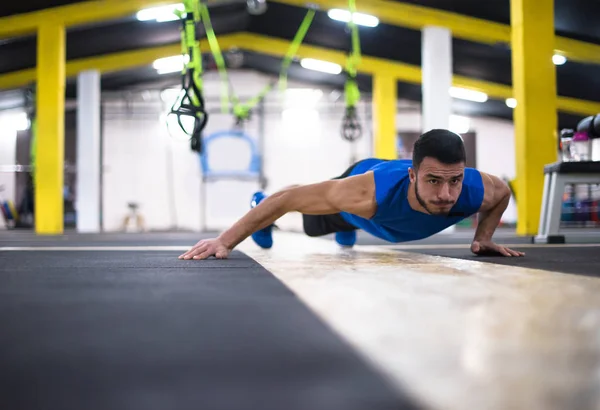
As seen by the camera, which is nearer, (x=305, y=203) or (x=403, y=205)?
(x=305, y=203)

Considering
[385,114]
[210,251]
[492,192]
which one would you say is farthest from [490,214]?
[385,114]

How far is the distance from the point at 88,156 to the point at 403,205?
388 inches

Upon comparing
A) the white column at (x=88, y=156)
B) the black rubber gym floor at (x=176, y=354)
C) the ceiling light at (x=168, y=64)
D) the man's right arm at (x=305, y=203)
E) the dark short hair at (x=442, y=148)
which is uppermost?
the ceiling light at (x=168, y=64)

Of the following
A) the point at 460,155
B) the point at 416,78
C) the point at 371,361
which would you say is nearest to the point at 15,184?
the point at 416,78

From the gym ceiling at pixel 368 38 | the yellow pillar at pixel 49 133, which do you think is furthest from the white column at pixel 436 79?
the yellow pillar at pixel 49 133

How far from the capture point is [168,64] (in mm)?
12789

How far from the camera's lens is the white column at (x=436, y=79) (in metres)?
8.73

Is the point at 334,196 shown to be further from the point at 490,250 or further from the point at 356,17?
the point at 356,17

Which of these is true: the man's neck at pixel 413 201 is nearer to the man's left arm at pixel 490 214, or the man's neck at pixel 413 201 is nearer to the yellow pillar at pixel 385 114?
the man's left arm at pixel 490 214

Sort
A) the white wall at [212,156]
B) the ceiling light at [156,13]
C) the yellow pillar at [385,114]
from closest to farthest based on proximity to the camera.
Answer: the ceiling light at [156,13]
the yellow pillar at [385,114]
the white wall at [212,156]

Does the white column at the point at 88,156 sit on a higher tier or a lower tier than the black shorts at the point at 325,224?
higher

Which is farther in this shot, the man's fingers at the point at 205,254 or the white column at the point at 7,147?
the white column at the point at 7,147

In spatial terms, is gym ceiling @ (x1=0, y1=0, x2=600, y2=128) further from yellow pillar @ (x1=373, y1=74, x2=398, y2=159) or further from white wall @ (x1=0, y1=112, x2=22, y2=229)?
white wall @ (x1=0, y1=112, x2=22, y2=229)

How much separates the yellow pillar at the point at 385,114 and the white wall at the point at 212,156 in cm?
289
